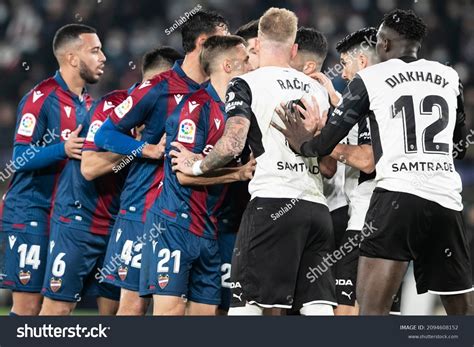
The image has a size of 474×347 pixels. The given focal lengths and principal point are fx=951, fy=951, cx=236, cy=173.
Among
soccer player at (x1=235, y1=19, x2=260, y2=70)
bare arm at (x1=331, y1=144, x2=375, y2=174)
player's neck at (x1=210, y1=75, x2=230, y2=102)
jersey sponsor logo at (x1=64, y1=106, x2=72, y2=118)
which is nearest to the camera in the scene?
bare arm at (x1=331, y1=144, x2=375, y2=174)

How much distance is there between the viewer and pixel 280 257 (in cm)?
602

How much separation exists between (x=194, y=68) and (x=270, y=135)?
1.31 meters

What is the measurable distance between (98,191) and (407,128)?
2.98 metres

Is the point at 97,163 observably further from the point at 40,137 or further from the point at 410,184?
the point at 410,184

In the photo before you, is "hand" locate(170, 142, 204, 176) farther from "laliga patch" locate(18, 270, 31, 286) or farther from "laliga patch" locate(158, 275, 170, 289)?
"laliga patch" locate(18, 270, 31, 286)

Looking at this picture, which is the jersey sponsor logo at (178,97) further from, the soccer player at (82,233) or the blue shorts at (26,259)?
the blue shorts at (26,259)

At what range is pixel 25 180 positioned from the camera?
316 inches

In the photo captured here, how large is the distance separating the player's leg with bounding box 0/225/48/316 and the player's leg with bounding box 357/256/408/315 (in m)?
3.21

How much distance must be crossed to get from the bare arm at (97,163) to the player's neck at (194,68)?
2.74 ft

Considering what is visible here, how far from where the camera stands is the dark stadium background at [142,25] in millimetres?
16078

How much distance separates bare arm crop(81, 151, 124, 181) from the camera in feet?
24.1

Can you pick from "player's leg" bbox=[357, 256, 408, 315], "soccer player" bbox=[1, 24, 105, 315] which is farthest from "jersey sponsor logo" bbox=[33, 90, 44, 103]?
"player's leg" bbox=[357, 256, 408, 315]

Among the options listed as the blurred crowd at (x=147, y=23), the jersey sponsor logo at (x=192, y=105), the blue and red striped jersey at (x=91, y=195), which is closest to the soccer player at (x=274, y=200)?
the jersey sponsor logo at (x=192, y=105)

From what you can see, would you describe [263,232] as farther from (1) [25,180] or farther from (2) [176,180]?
(1) [25,180]
